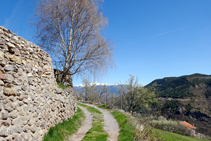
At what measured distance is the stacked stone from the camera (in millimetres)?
4109

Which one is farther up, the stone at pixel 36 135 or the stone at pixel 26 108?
the stone at pixel 26 108

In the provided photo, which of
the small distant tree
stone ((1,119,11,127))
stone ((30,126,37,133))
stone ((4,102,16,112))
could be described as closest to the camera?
stone ((1,119,11,127))

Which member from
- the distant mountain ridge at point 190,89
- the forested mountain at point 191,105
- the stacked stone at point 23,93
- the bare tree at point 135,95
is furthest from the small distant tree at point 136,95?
the distant mountain ridge at point 190,89

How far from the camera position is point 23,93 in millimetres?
4906

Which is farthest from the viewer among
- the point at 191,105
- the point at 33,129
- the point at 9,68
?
the point at 191,105

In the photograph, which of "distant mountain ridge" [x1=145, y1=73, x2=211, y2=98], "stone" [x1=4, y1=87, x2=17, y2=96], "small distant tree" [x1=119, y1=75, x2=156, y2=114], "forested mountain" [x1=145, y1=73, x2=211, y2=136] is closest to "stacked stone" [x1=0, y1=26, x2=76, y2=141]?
"stone" [x1=4, y1=87, x2=17, y2=96]

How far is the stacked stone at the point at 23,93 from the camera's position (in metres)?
4.11

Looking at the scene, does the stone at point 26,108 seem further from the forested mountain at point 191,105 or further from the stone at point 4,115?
the forested mountain at point 191,105

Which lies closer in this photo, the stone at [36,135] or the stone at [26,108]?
the stone at [26,108]

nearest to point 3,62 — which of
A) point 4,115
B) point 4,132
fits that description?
point 4,115

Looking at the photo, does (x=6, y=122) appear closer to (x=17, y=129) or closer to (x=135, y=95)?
(x=17, y=129)

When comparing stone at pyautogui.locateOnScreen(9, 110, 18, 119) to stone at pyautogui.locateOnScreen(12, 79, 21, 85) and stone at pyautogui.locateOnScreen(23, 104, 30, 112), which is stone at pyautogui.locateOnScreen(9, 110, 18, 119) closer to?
stone at pyautogui.locateOnScreen(23, 104, 30, 112)

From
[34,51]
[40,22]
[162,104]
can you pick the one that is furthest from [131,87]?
[162,104]

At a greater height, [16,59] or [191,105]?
[16,59]
